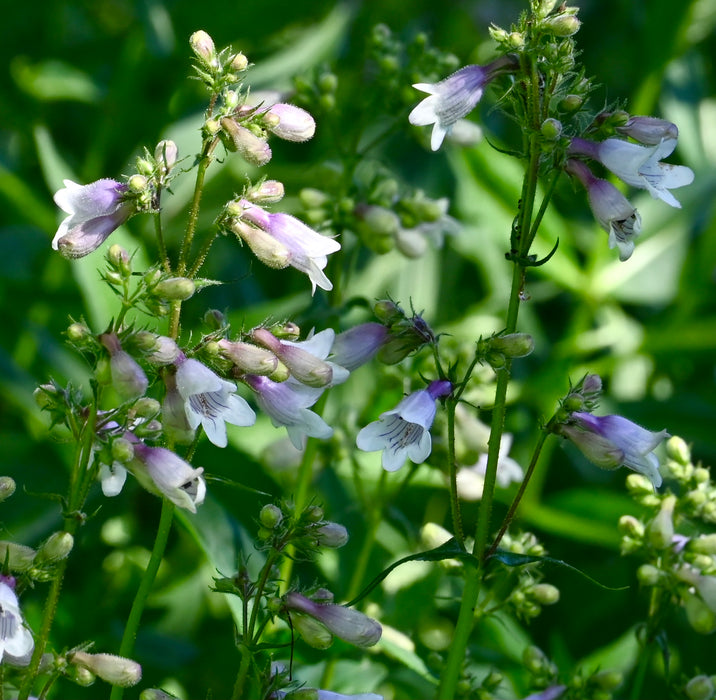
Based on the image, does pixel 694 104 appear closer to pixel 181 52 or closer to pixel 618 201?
pixel 181 52

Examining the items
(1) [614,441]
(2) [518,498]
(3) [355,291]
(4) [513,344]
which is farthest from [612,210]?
(3) [355,291]

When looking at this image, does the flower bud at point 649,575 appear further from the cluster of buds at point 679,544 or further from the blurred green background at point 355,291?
the blurred green background at point 355,291

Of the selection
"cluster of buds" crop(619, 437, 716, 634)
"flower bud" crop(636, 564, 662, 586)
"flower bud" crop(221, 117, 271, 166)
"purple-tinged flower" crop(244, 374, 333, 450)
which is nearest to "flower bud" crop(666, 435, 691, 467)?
"cluster of buds" crop(619, 437, 716, 634)

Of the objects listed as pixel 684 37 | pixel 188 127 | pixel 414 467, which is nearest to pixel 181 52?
pixel 188 127

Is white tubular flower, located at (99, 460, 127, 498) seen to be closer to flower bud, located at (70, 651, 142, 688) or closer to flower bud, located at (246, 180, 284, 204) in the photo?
flower bud, located at (70, 651, 142, 688)

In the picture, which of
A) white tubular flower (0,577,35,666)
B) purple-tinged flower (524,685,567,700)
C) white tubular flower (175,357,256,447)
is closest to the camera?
white tubular flower (0,577,35,666)

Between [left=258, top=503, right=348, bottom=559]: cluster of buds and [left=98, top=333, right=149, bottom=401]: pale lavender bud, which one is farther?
[left=258, top=503, right=348, bottom=559]: cluster of buds
